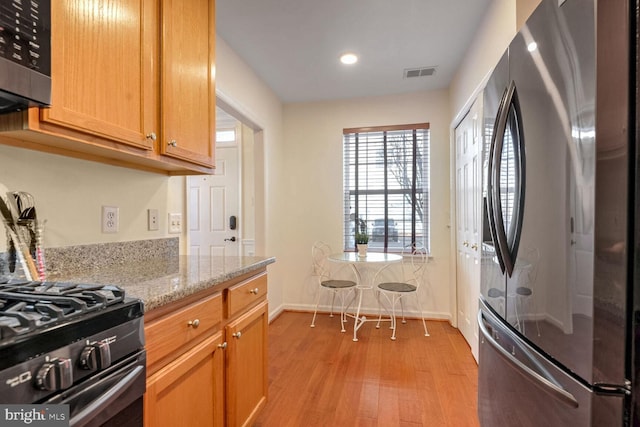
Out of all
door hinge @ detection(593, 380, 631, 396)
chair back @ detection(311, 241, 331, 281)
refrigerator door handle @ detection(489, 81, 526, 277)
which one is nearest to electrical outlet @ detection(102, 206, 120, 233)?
refrigerator door handle @ detection(489, 81, 526, 277)

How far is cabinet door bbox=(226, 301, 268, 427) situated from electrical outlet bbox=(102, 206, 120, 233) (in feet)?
2.42

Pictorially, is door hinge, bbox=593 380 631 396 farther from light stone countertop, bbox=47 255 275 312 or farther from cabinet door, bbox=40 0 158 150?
cabinet door, bbox=40 0 158 150

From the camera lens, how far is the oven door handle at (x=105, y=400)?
2.04 feet

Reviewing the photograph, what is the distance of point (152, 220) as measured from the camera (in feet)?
5.65

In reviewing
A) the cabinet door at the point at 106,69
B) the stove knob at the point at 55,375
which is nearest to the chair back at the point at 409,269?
the cabinet door at the point at 106,69

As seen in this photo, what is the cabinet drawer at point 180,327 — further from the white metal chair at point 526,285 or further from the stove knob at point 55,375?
the white metal chair at point 526,285

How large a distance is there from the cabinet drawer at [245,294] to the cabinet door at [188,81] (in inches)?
26.6

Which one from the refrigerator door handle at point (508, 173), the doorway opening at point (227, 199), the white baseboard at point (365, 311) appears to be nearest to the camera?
the refrigerator door handle at point (508, 173)

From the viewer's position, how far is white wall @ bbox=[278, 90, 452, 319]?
346 cm

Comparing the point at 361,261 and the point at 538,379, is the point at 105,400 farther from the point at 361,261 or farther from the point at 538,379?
the point at 361,261

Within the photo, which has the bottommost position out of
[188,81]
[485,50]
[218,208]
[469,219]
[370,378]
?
[370,378]

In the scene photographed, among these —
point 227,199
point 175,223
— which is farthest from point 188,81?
point 227,199

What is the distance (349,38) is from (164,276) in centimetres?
223

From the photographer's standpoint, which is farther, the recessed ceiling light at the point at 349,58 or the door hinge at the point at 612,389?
the recessed ceiling light at the point at 349,58
